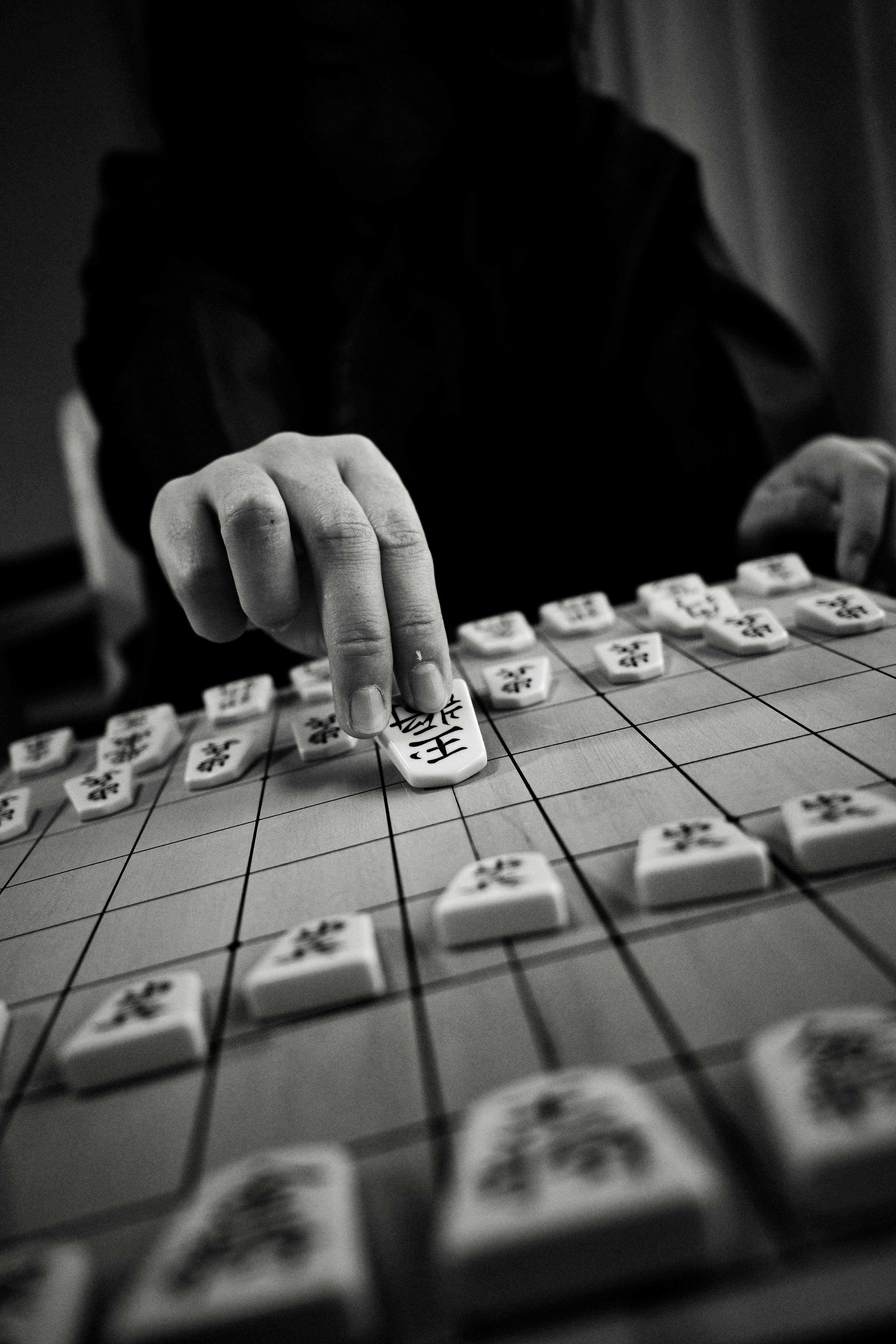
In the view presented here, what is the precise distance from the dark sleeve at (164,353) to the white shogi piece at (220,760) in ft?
2.71

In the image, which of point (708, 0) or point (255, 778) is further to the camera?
point (708, 0)

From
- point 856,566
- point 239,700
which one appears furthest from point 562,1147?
point 856,566

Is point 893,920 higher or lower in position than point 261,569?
lower

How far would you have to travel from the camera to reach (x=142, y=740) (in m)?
1.29

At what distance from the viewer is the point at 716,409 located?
1.99 m

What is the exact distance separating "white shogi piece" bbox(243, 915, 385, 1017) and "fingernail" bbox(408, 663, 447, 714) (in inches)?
16.1

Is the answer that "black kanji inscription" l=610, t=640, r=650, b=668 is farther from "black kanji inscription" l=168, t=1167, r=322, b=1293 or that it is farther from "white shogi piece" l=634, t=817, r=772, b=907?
"black kanji inscription" l=168, t=1167, r=322, b=1293

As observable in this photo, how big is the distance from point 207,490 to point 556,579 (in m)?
1.29

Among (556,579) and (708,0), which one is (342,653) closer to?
(556,579)

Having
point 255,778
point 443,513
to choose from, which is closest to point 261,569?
point 255,778

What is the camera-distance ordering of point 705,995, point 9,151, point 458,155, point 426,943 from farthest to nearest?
point 9,151 < point 458,155 < point 426,943 < point 705,995

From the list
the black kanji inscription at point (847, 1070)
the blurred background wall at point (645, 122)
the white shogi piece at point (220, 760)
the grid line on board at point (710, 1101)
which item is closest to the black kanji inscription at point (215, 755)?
the white shogi piece at point (220, 760)

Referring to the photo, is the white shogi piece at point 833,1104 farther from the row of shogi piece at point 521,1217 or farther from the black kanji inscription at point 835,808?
the black kanji inscription at point 835,808

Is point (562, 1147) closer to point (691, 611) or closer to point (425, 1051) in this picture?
point (425, 1051)
